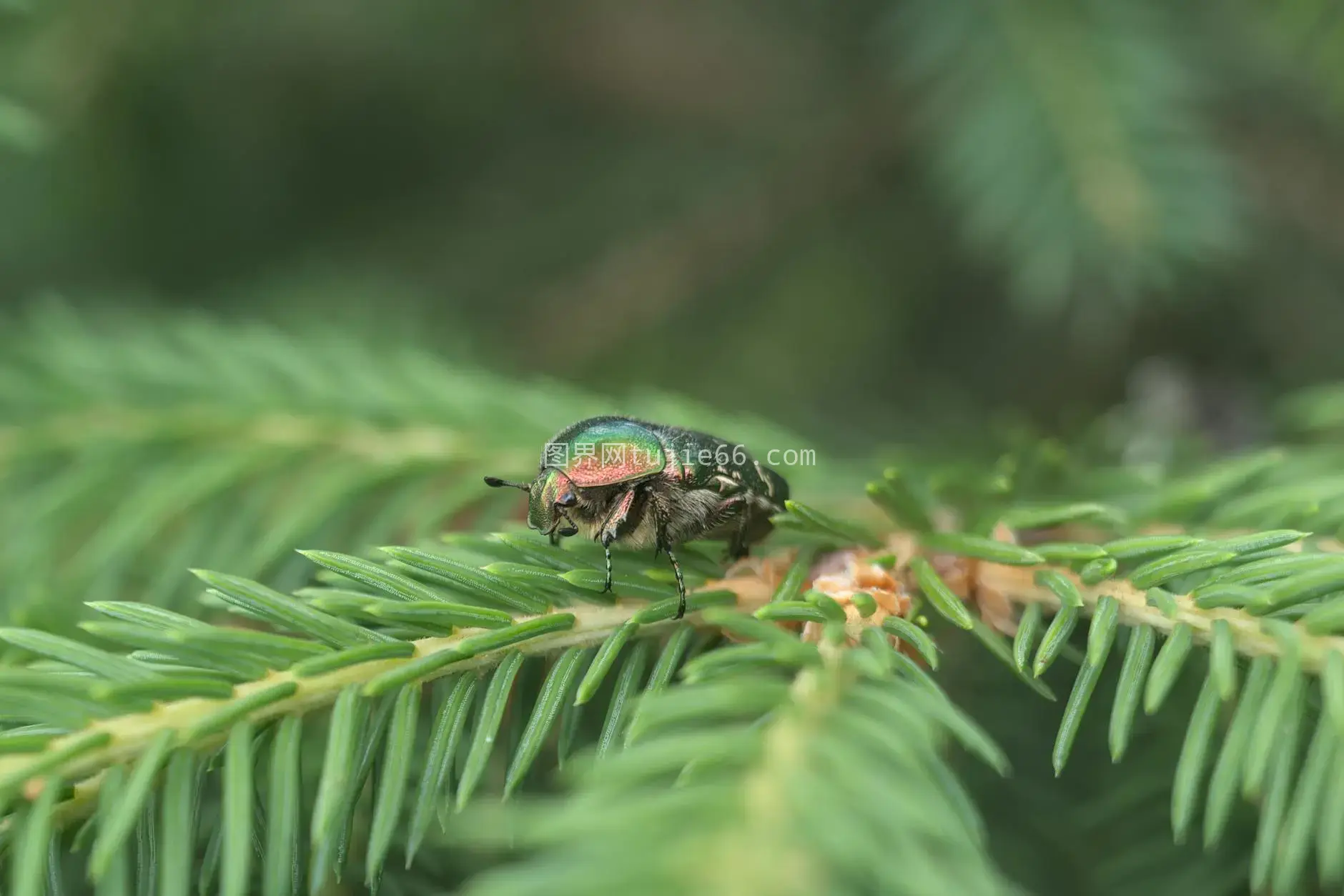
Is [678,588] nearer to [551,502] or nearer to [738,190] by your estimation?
[551,502]

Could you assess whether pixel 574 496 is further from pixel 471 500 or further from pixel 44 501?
pixel 44 501

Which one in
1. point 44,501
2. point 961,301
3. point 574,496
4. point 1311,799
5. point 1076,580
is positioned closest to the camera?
point 1311,799

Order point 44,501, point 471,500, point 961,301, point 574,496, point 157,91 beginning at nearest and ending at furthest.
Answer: point 574,496 < point 44,501 < point 471,500 < point 157,91 < point 961,301

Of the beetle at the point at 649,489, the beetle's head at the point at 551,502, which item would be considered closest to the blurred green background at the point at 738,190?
the beetle at the point at 649,489

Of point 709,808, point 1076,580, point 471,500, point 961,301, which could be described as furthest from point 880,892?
point 961,301

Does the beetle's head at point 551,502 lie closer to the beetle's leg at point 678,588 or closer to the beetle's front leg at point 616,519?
the beetle's front leg at point 616,519

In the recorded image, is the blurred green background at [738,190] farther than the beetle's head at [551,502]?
Yes
